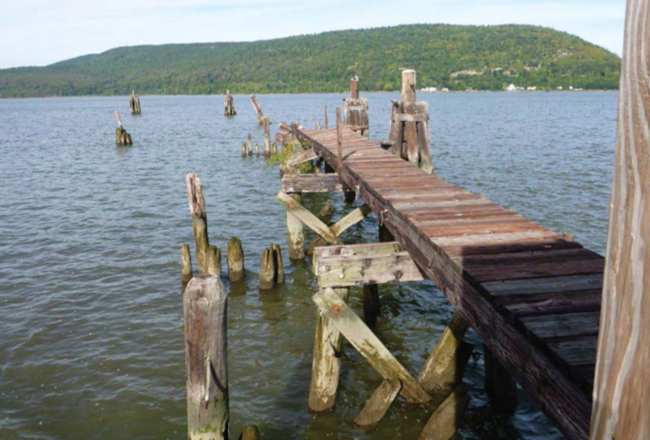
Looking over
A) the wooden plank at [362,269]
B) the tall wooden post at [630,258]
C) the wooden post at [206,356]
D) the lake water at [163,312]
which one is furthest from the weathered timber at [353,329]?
the tall wooden post at [630,258]

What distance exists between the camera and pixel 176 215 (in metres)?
16.3

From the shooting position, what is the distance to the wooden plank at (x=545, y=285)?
4.28 meters

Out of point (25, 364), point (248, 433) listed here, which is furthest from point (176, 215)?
point (248, 433)

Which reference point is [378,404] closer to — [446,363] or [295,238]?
[446,363]

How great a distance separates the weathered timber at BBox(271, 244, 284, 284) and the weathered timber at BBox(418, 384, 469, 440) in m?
5.13

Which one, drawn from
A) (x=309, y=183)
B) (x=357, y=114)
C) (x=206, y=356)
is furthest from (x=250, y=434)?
(x=357, y=114)

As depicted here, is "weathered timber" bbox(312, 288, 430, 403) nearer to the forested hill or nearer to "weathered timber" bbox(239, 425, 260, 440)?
"weathered timber" bbox(239, 425, 260, 440)

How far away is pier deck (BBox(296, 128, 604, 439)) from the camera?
328 cm

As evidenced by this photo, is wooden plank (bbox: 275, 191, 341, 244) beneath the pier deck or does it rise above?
beneath

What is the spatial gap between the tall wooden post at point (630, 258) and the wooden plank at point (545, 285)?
9.21 ft

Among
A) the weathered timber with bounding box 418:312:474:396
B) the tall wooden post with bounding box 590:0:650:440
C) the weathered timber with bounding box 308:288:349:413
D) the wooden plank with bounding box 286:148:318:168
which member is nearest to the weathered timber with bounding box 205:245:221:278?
the weathered timber with bounding box 308:288:349:413

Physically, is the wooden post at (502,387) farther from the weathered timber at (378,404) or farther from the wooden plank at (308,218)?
the wooden plank at (308,218)

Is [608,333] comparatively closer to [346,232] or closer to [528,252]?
[528,252]

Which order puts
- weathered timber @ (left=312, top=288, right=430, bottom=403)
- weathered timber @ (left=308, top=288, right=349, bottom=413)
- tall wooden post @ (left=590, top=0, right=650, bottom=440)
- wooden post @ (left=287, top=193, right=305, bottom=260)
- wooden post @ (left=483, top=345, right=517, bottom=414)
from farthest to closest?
wooden post @ (left=287, top=193, right=305, bottom=260), wooden post @ (left=483, top=345, right=517, bottom=414), weathered timber @ (left=308, top=288, right=349, bottom=413), weathered timber @ (left=312, top=288, right=430, bottom=403), tall wooden post @ (left=590, top=0, right=650, bottom=440)
